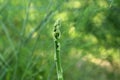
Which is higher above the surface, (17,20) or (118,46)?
(17,20)

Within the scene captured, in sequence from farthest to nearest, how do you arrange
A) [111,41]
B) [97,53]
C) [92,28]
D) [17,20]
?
[17,20] → [111,41] → [92,28] → [97,53]

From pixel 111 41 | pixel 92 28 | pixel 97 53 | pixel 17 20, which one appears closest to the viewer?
pixel 97 53

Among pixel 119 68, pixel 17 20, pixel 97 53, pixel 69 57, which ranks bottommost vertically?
pixel 97 53

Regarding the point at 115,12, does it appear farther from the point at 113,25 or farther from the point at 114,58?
the point at 114,58

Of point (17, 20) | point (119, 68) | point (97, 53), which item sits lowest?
point (97, 53)

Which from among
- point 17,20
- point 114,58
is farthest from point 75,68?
point 17,20

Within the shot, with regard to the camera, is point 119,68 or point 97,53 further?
point 119,68

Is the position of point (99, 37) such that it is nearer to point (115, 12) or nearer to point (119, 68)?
point (115, 12)

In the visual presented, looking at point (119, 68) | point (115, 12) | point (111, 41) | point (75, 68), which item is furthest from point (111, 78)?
point (115, 12)

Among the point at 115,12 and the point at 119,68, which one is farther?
the point at 119,68

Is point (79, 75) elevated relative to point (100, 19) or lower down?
lower down
